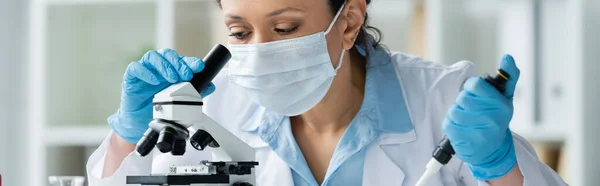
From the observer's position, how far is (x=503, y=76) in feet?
3.96

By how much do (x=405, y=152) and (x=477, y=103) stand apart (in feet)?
1.42

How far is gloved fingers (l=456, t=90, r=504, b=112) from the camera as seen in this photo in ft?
4.01

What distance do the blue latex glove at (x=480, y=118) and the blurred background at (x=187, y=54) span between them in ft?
4.40

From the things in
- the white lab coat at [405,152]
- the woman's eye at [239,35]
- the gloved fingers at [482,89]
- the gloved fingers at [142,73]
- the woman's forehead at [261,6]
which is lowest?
the white lab coat at [405,152]

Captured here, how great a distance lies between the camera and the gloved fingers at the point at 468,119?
1.23 meters

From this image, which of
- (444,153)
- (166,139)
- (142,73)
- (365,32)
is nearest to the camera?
(166,139)

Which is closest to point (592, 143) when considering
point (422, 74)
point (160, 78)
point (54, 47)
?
point (422, 74)

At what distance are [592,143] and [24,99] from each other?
2.05 m

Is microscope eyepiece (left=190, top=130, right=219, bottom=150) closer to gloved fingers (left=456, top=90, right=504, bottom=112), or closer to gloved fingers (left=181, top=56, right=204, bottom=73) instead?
gloved fingers (left=181, top=56, right=204, bottom=73)

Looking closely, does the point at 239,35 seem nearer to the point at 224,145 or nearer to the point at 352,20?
the point at 352,20

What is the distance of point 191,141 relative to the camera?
116cm

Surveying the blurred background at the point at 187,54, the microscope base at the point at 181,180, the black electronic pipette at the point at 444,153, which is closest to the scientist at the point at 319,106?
the black electronic pipette at the point at 444,153

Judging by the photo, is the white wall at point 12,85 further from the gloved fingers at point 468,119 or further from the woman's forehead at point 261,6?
the gloved fingers at point 468,119

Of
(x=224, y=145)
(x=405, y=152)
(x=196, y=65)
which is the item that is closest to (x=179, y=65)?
(x=196, y=65)
